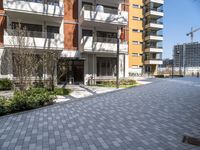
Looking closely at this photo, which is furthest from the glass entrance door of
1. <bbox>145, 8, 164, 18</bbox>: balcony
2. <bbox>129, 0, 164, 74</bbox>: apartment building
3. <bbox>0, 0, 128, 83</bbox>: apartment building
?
<bbox>145, 8, 164, 18</bbox>: balcony

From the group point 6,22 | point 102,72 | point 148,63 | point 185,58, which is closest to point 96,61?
point 102,72

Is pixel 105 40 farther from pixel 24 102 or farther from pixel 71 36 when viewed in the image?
pixel 24 102

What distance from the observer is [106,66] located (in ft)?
67.0

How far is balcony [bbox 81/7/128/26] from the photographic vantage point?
17.9 m

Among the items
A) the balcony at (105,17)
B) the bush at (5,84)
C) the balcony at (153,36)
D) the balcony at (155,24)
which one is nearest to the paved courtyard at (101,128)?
the bush at (5,84)

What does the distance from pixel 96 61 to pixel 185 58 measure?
130ft

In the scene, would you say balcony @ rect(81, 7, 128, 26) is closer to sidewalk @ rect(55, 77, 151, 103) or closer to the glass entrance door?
the glass entrance door

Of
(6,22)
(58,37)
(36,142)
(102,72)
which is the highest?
(6,22)

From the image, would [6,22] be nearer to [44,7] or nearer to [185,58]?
[44,7]

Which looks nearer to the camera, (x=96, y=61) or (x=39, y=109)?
(x=39, y=109)

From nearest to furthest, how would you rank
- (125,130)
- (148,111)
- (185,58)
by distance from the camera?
(125,130), (148,111), (185,58)

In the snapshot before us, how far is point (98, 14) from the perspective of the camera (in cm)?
1839

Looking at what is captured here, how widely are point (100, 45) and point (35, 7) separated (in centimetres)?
700

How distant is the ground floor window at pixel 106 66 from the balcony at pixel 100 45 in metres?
1.69
